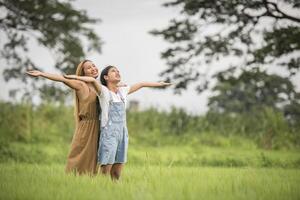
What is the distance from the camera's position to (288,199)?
15.4 feet

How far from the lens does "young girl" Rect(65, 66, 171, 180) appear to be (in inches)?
234

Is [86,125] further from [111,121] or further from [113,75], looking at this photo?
[113,75]

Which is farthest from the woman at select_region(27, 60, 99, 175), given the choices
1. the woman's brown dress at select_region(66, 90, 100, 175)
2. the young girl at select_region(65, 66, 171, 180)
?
the young girl at select_region(65, 66, 171, 180)

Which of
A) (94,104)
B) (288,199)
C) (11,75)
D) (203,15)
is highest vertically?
(203,15)

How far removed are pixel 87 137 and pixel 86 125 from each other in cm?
13

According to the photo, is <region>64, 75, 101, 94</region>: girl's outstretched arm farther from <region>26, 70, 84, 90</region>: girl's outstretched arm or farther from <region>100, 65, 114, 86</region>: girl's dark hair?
<region>100, 65, 114, 86</region>: girl's dark hair

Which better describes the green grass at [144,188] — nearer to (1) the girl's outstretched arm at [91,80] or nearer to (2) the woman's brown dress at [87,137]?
(2) the woman's brown dress at [87,137]

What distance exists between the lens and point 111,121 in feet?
19.7

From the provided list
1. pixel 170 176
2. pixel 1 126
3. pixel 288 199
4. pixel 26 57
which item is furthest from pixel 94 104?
pixel 26 57

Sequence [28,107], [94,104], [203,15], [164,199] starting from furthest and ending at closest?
[28,107], [203,15], [94,104], [164,199]

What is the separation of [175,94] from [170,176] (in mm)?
6804

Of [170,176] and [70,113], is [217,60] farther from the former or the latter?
[170,176]

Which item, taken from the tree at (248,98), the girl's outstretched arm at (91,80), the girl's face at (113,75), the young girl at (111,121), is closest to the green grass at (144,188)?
the young girl at (111,121)

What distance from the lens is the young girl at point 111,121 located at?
234 inches
